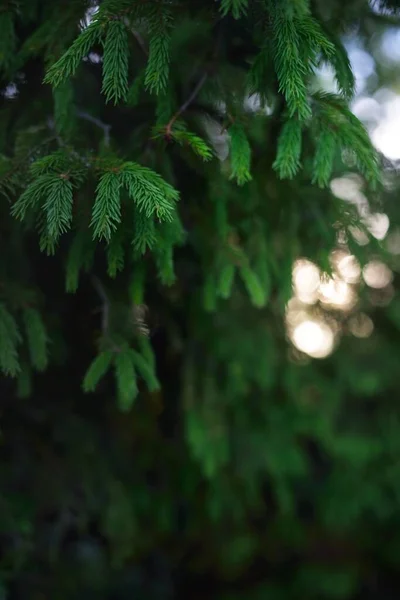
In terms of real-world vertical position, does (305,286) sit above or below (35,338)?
above

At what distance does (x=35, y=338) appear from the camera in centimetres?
251

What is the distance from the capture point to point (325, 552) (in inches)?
264

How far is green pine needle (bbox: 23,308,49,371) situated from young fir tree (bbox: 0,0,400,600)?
0.4 inches

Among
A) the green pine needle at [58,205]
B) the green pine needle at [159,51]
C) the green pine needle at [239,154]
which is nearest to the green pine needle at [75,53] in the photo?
the green pine needle at [159,51]

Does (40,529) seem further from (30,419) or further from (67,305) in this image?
(67,305)

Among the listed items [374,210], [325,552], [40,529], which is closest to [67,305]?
[40,529]

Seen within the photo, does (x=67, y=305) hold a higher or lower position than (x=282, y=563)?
higher

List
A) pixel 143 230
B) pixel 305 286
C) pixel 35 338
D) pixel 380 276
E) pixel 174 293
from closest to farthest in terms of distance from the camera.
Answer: pixel 143 230, pixel 35 338, pixel 174 293, pixel 305 286, pixel 380 276

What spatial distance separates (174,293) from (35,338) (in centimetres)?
113

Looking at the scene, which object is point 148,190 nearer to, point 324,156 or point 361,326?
point 324,156

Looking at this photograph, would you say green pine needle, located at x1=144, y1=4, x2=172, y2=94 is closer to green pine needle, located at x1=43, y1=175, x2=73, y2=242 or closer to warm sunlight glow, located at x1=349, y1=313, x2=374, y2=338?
green pine needle, located at x1=43, y1=175, x2=73, y2=242

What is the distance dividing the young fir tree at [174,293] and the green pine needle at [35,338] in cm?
1

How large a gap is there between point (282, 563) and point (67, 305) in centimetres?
442

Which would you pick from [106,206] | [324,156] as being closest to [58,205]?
[106,206]
